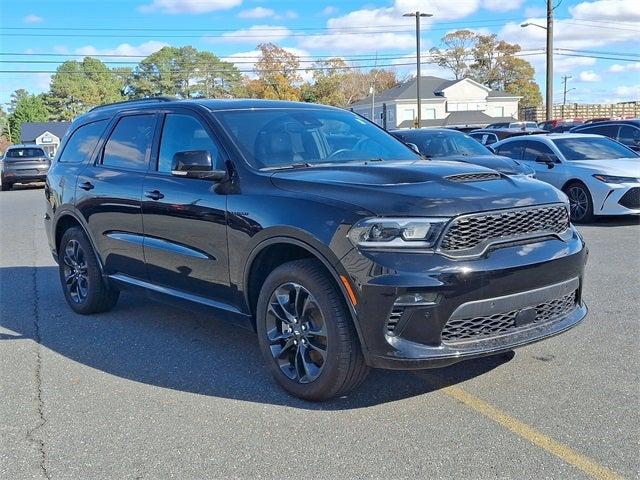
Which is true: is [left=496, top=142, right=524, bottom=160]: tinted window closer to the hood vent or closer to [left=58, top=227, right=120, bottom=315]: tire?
[left=58, top=227, right=120, bottom=315]: tire

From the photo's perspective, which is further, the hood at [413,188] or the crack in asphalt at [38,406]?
the hood at [413,188]

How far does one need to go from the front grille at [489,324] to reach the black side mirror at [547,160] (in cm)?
828

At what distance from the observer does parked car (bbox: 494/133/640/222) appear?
10586 millimetres

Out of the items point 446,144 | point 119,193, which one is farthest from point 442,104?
point 119,193

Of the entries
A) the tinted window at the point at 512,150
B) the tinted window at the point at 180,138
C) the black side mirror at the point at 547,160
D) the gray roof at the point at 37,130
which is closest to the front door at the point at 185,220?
the tinted window at the point at 180,138

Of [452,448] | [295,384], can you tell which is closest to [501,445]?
[452,448]

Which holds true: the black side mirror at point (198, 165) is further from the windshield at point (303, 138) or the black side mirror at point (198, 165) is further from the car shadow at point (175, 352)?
the car shadow at point (175, 352)

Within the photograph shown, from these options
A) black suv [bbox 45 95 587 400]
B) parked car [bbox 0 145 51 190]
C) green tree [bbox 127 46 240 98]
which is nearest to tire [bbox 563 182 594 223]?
black suv [bbox 45 95 587 400]

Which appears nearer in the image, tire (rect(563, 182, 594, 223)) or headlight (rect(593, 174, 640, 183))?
headlight (rect(593, 174, 640, 183))

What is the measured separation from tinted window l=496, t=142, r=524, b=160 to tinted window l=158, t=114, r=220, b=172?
29.4 ft

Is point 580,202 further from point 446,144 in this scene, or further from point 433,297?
point 433,297

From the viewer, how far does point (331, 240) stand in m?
3.72

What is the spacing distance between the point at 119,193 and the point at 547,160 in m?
8.59

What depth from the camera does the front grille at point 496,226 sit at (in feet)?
11.8
